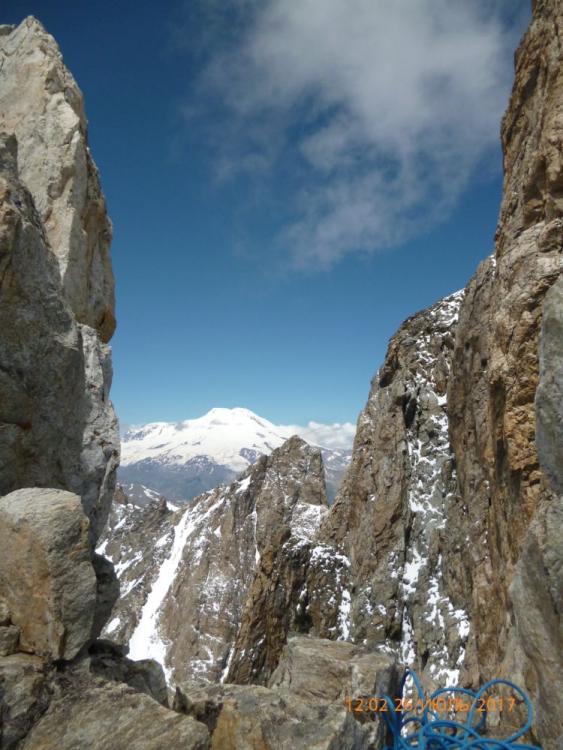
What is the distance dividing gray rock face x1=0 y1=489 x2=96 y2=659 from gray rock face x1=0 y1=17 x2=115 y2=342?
8140mm

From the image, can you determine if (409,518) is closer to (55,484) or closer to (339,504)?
(339,504)

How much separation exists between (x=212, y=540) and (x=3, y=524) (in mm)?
84766

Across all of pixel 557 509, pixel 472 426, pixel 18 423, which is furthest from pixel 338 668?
pixel 472 426

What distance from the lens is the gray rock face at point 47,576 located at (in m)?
6.72

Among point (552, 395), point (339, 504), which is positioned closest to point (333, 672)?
point (552, 395)

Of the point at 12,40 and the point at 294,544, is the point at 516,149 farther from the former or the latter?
the point at 294,544

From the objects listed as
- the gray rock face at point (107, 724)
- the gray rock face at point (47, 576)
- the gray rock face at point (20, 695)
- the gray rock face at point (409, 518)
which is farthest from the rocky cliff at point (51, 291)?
the gray rock face at point (409, 518)

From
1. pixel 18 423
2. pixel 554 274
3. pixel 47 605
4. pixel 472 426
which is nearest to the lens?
pixel 47 605

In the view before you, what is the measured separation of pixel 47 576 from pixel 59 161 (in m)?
13.2

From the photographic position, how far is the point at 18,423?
28.7 ft

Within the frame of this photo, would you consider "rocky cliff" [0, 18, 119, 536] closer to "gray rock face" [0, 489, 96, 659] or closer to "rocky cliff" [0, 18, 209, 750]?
"rocky cliff" [0, 18, 209, 750]

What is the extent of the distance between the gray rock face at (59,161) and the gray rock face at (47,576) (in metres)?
8.14

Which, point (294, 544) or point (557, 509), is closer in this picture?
point (557, 509)

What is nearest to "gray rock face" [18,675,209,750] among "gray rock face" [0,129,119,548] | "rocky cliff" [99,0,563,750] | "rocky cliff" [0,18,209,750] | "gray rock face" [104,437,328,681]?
"rocky cliff" [0,18,209,750]
